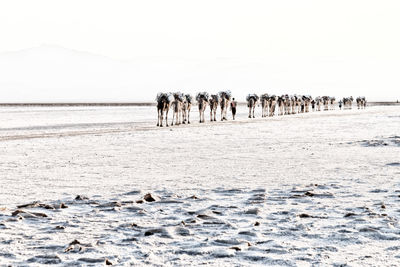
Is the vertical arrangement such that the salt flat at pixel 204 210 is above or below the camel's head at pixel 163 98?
below

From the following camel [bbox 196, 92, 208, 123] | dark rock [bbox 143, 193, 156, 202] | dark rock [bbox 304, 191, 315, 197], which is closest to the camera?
dark rock [bbox 143, 193, 156, 202]

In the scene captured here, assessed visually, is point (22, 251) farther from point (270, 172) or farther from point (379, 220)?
point (270, 172)

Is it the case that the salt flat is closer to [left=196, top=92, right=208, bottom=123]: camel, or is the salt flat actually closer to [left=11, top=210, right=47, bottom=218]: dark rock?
[left=11, top=210, right=47, bottom=218]: dark rock

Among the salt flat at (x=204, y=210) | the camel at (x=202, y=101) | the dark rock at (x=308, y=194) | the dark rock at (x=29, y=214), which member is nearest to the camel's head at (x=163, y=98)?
the camel at (x=202, y=101)

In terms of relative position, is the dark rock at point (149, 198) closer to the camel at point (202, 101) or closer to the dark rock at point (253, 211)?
the dark rock at point (253, 211)

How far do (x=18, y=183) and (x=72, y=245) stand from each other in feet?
20.3

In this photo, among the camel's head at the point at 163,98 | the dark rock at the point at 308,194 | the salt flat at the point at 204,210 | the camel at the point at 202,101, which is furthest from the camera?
the camel at the point at 202,101

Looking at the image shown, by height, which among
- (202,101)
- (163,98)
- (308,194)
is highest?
(163,98)

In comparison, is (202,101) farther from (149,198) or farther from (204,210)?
(204,210)

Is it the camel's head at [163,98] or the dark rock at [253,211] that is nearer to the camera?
the dark rock at [253,211]

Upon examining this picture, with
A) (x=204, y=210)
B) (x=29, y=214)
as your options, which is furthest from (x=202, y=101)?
(x=29, y=214)

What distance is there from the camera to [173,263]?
616cm

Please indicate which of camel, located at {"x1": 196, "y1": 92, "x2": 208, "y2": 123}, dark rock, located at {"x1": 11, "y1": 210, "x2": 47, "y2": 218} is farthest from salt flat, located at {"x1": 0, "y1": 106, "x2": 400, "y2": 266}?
camel, located at {"x1": 196, "y1": 92, "x2": 208, "y2": 123}

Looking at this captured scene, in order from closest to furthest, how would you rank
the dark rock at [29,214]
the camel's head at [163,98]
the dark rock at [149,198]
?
the dark rock at [29,214] < the dark rock at [149,198] < the camel's head at [163,98]
